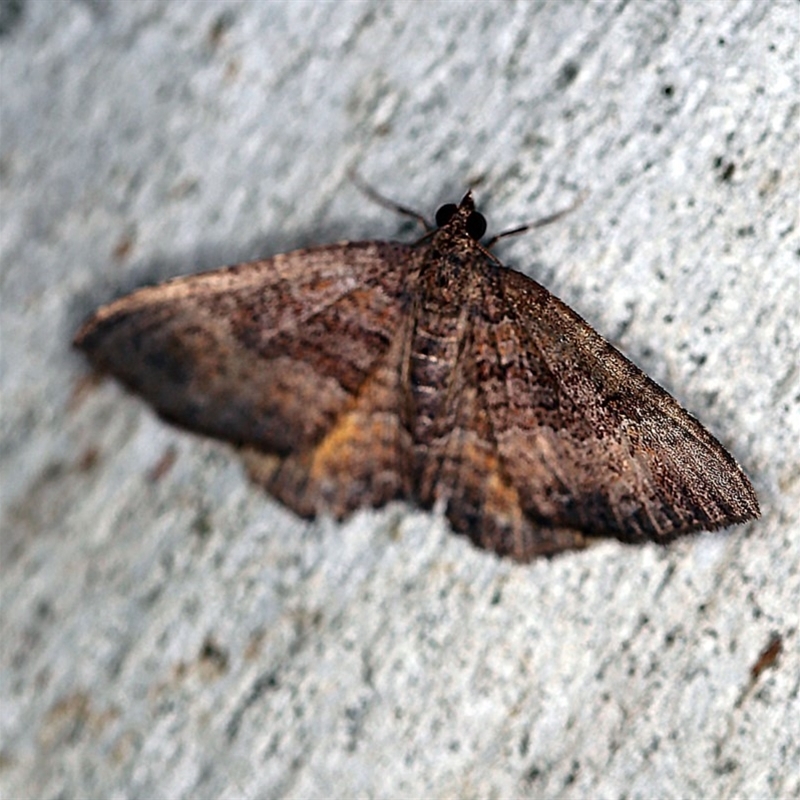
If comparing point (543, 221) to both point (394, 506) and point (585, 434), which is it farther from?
point (394, 506)

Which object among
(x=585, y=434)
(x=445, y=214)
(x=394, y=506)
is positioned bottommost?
(x=394, y=506)

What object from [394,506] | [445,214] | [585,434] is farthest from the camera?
[394,506]

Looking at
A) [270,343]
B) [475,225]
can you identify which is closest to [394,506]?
[270,343]

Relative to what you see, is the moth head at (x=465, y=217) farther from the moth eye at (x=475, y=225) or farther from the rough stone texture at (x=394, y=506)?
the rough stone texture at (x=394, y=506)

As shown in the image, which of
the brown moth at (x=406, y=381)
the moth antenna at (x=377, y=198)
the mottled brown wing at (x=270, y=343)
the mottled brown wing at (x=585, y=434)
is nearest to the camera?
the mottled brown wing at (x=585, y=434)

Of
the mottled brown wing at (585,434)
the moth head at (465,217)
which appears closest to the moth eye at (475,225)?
the moth head at (465,217)

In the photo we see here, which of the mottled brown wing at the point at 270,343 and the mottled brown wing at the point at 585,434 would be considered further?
the mottled brown wing at the point at 270,343

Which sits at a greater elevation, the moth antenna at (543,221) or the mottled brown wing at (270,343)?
the moth antenna at (543,221)

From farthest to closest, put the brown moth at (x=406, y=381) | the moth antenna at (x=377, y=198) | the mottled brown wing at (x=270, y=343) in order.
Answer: the moth antenna at (x=377, y=198) < the mottled brown wing at (x=270, y=343) < the brown moth at (x=406, y=381)
